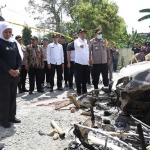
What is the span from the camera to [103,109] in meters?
6.05

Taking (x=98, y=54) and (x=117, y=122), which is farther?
(x=98, y=54)

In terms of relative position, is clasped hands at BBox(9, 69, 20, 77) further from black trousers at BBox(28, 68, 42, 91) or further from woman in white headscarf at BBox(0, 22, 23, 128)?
black trousers at BBox(28, 68, 42, 91)

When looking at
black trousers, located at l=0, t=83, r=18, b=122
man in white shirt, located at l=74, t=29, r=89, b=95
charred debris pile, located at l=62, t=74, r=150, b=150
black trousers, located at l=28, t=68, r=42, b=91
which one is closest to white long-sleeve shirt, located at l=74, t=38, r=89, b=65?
man in white shirt, located at l=74, t=29, r=89, b=95

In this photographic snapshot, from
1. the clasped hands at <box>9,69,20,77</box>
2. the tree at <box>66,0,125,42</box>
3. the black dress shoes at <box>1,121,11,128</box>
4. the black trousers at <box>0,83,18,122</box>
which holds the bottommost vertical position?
the black dress shoes at <box>1,121,11,128</box>

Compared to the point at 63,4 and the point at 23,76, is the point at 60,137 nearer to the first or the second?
the point at 23,76

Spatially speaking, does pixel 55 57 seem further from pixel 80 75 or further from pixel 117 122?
pixel 117 122

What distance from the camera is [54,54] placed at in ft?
29.5

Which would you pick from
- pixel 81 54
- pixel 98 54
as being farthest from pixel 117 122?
pixel 98 54

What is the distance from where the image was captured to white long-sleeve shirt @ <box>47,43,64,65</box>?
29.6 ft

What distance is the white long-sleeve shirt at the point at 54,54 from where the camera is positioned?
903cm

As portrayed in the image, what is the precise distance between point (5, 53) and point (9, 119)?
1.19 metres

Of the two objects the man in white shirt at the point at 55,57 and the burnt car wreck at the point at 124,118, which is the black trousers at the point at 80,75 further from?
the burnt car wreck at the point at 124,118

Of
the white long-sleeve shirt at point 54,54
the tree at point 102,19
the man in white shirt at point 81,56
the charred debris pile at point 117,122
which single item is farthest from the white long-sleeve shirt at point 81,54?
the tree at point 102,19

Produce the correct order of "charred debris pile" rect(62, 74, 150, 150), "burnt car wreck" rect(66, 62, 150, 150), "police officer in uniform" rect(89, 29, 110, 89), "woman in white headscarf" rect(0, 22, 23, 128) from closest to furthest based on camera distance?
"charred debris pile" rect(62, 74, 150, 150)
"burnt car wreck" rect(66, 62, 150, 150)
"woman in white headscarf" rect(0, 22, 23, 128)
"police officer in uniform" rect(89, 29, 110, 89)
